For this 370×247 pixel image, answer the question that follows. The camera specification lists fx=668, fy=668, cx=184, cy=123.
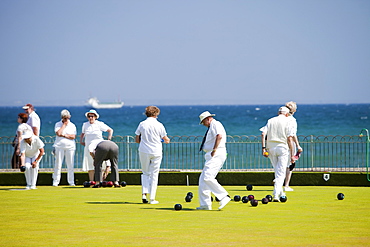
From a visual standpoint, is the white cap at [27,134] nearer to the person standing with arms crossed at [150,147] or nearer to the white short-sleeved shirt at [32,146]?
the white short-sleeved shirt at [32,146]

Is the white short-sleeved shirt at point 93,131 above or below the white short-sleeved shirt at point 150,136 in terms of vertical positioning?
above

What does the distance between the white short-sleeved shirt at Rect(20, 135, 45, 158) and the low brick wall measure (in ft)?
10.1

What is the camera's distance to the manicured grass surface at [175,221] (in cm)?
886

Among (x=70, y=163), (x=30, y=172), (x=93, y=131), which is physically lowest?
(x=30, y=172)

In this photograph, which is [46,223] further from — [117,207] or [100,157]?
[100,157]

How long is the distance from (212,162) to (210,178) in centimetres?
30

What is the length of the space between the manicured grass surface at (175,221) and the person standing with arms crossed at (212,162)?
30 cm

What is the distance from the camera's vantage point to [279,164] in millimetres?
13383

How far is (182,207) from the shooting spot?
12570 mm

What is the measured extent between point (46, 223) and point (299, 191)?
725 cm

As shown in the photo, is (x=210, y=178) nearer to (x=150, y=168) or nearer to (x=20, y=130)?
(x=150, y=168)

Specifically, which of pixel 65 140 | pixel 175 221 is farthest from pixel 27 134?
pixel 175 221

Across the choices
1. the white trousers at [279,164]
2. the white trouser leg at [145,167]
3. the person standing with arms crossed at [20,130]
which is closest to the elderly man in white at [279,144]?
the white trousers at [279,164]

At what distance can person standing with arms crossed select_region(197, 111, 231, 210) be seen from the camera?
11.9m
